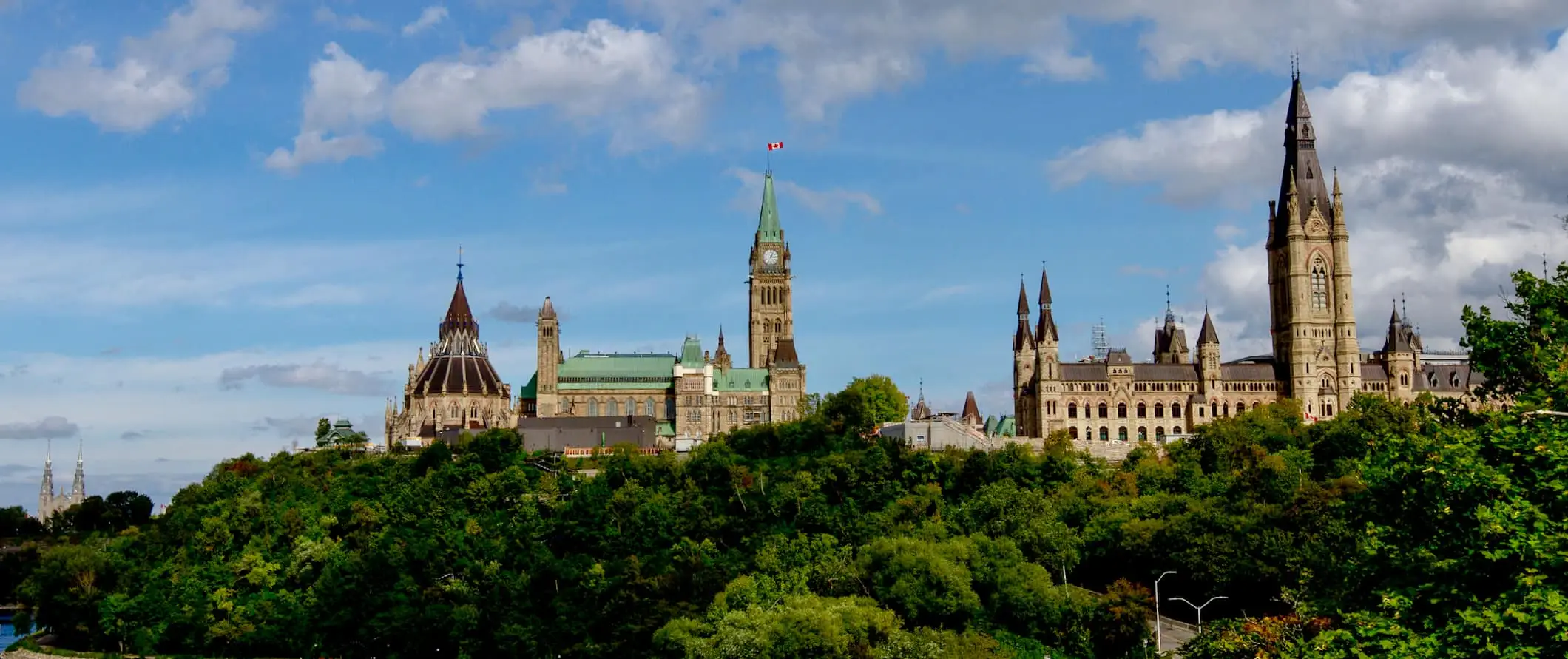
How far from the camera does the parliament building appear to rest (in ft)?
495

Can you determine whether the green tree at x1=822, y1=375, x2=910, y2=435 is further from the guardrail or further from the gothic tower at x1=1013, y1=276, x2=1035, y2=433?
the guardrail

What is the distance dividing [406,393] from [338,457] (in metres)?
28.4

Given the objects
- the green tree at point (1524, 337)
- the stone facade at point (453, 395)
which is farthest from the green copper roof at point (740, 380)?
the green tree at point (1524, 337)

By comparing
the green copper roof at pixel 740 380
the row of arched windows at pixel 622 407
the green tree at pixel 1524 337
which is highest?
the green copper roof at pixel 740 380

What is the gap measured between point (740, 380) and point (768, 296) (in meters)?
17.6

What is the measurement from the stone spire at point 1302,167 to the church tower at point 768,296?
51992 millimetres

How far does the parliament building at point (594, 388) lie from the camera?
495ft

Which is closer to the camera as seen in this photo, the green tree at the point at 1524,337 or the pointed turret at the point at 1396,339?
the green tree at the point at 1524,337

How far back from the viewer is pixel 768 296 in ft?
576

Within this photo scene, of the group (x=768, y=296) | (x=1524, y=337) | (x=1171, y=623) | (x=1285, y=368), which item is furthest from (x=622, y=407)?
(x=1524, y=337)

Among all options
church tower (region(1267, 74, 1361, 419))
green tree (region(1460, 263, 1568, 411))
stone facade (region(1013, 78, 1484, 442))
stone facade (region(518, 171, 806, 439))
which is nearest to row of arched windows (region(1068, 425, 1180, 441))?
stone facade (region(1013, 78, 1484, 442))

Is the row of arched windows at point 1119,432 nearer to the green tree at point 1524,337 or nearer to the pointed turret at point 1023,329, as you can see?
the pointed turret at point 1023,329

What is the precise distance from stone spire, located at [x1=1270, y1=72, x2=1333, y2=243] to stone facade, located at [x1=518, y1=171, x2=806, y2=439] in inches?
1943

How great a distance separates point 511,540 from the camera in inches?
3784
